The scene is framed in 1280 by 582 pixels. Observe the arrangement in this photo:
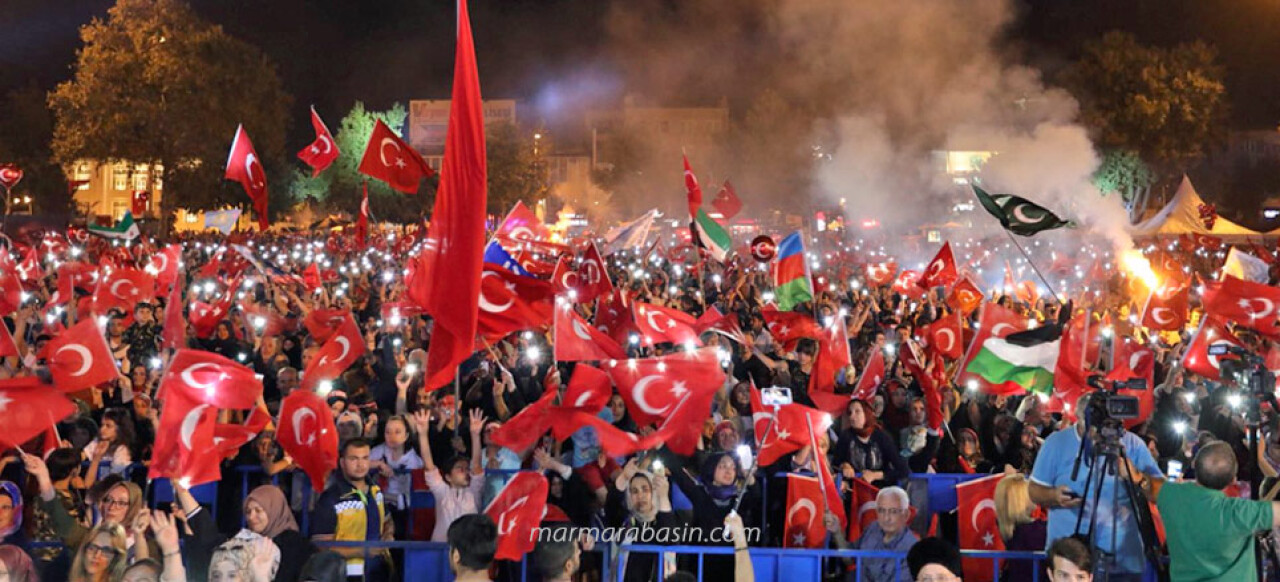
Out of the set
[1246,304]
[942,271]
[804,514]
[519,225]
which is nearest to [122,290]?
[519,225]

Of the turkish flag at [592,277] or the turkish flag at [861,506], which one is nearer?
the turkish flag at [861,506]

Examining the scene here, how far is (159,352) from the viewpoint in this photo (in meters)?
12.7

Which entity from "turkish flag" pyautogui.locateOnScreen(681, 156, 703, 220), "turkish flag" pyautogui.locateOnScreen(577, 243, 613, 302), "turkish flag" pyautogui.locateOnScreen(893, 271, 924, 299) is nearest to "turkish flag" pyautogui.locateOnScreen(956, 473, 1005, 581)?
"turkish flag" pyautogui.locateOnScreen(577, 243, 613, 302)

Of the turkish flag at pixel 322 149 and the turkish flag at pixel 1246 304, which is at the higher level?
the turkish flag at pixel 322 149

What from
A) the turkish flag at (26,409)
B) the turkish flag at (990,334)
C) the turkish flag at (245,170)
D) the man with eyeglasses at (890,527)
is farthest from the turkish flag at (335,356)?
the turkish flag at (245,170)

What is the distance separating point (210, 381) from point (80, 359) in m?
2.28

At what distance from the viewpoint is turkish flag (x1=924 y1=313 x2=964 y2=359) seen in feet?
43.0

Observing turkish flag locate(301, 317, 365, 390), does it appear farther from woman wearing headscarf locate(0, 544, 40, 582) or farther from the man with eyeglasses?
the man with eyeglasses

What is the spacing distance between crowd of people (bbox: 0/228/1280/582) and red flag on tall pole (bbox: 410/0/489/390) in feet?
3.39

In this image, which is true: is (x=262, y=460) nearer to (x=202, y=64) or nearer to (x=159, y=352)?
(x=159, y=352)

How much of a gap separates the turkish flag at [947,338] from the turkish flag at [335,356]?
6322 millimetres

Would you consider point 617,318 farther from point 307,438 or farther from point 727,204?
point 727,204

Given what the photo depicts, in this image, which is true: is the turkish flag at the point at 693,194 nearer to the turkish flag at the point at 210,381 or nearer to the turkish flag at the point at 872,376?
the turkish flag at the point at 872,376

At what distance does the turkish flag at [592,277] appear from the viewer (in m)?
14.5
